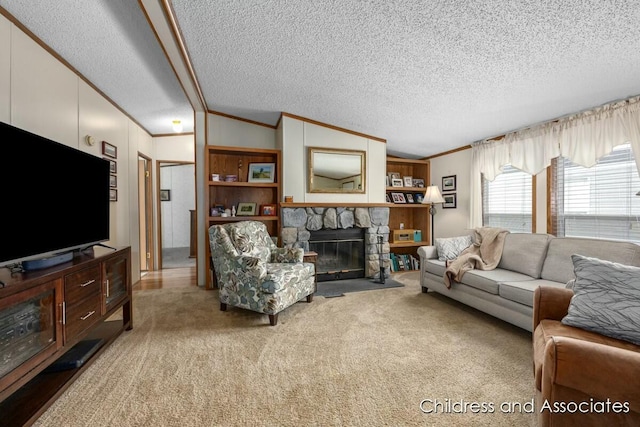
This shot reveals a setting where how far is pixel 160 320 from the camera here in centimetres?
273

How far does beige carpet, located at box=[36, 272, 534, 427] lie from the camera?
1469 mm

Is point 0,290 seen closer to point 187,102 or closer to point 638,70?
point 187,102

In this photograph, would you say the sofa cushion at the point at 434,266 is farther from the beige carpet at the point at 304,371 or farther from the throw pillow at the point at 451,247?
the beige carpet at the point at 304,371

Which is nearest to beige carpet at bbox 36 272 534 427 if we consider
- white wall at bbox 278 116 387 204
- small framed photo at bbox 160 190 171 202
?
white wall at bbox 278 116 387 204

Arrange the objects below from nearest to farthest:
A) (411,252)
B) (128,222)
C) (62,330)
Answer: (62,330) < (128,222) < (411,252)

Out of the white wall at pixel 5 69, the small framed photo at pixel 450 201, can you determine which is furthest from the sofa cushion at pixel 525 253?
the white wall at pixel 5 69

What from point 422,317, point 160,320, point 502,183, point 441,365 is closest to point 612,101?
point 502,183

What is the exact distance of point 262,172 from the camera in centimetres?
417

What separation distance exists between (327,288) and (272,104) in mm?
2515

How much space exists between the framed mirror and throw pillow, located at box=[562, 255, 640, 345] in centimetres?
292

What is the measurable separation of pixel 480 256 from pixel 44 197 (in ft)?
12.6

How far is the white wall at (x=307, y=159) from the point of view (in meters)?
3.92

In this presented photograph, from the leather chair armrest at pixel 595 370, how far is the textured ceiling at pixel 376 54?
1840 mm

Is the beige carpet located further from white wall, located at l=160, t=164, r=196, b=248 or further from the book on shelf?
white wall, located at l=160, t=164, r=196, b=248
